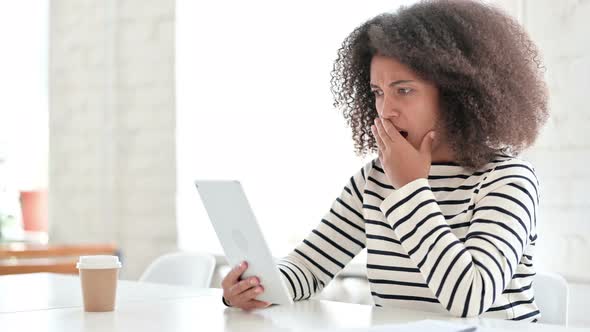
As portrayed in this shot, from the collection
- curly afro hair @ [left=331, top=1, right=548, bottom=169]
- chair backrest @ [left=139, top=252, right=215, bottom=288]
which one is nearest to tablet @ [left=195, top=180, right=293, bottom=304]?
curly afro hair @ [left=331, top=1, right=548, bottom=169]

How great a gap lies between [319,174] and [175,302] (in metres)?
1.41

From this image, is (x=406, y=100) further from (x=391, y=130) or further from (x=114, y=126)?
(x=114, y=126)

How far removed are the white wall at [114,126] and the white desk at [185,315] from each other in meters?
1.90

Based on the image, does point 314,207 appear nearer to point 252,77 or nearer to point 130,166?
point 252,77

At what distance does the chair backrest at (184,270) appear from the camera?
7.23ft

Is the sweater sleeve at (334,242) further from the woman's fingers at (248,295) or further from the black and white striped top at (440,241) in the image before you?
the woman's fingers at (248,295)

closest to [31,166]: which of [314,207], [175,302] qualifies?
[314,207]

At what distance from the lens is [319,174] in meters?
2.95

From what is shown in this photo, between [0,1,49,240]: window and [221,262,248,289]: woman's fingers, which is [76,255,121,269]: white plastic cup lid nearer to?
[221,262,248,289]: woman's fingers

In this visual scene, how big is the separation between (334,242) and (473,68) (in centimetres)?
Result: 47

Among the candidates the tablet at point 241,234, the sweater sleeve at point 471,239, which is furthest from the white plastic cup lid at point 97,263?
the sweater sleeve at point 471,239

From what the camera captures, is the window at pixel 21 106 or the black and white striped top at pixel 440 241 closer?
the black and white striped top at pixel 440 241

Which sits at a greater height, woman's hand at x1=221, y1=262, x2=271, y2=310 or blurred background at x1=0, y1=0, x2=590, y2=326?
blurred background at x1=0, y1=0, x2=590, y2=326

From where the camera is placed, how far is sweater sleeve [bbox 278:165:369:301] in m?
1.74
